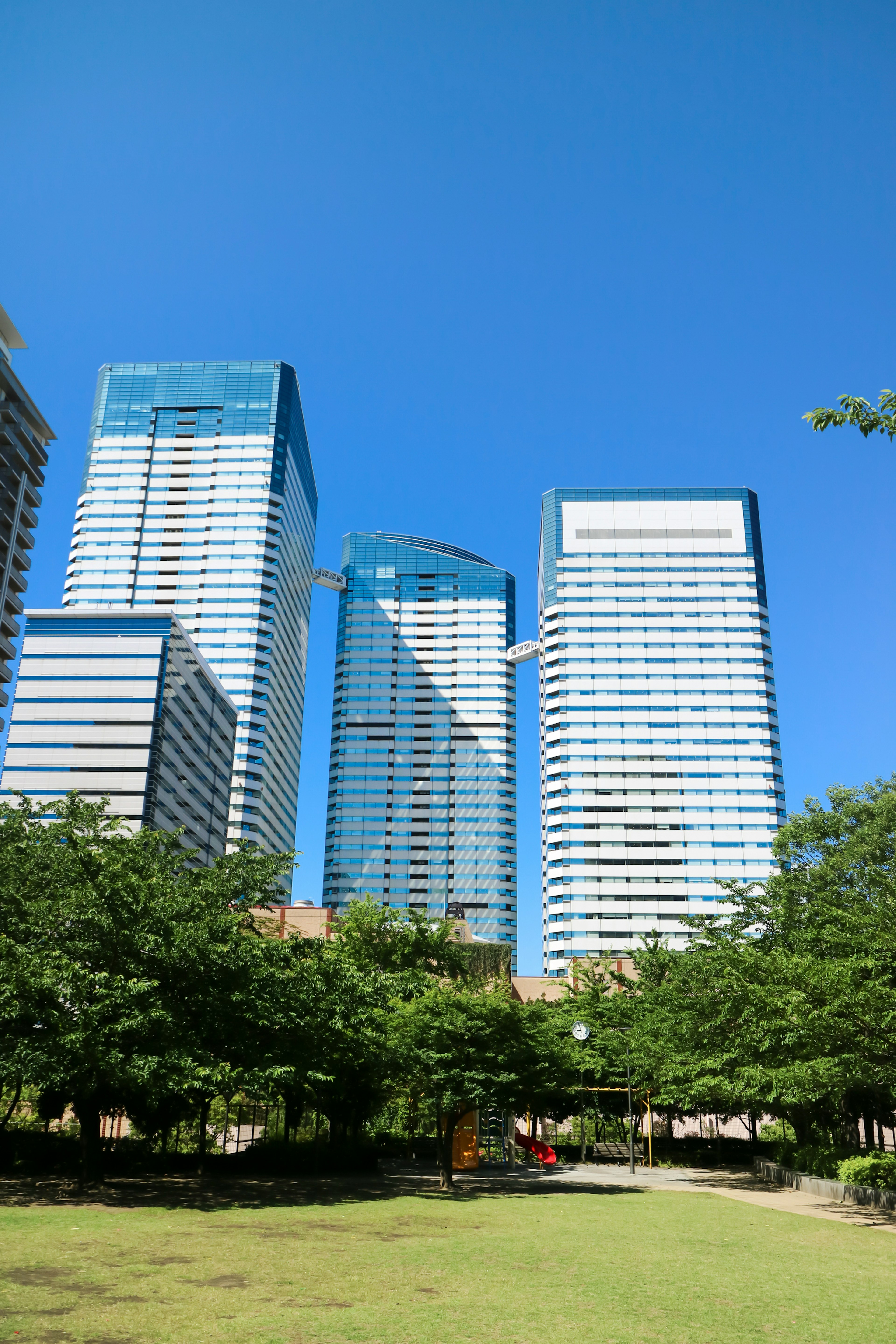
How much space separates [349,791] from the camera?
19000 cm

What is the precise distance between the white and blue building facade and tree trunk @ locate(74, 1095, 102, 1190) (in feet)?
299

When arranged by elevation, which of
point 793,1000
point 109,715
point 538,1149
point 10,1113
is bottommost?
point 538,1149

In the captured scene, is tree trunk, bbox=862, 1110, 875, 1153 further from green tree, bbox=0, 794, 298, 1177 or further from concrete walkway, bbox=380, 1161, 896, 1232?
green tree, bbox=0, 794, 298, 1177

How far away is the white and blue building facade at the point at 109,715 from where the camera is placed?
11756 cm

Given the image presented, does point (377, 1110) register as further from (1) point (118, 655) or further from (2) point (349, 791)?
(2) point (349, 791)

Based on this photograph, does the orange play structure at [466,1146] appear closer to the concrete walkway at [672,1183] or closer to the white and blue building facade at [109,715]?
the concrete walkway at [672,1183]

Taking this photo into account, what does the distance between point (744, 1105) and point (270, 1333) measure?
29.2m

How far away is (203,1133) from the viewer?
2852 centimetres

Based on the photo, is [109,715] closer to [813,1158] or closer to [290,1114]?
[290,1114]

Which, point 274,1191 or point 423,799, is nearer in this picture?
point 274,1191

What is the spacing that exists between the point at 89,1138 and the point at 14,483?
3076 inches

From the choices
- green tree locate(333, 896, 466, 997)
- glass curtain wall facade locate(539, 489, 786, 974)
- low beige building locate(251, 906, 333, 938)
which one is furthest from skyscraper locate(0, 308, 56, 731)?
glass curtain wall facade locate(539, 489, 786, 974)

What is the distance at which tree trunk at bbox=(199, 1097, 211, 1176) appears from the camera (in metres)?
28.0

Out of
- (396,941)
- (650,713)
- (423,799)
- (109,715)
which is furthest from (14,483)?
(423,799)
